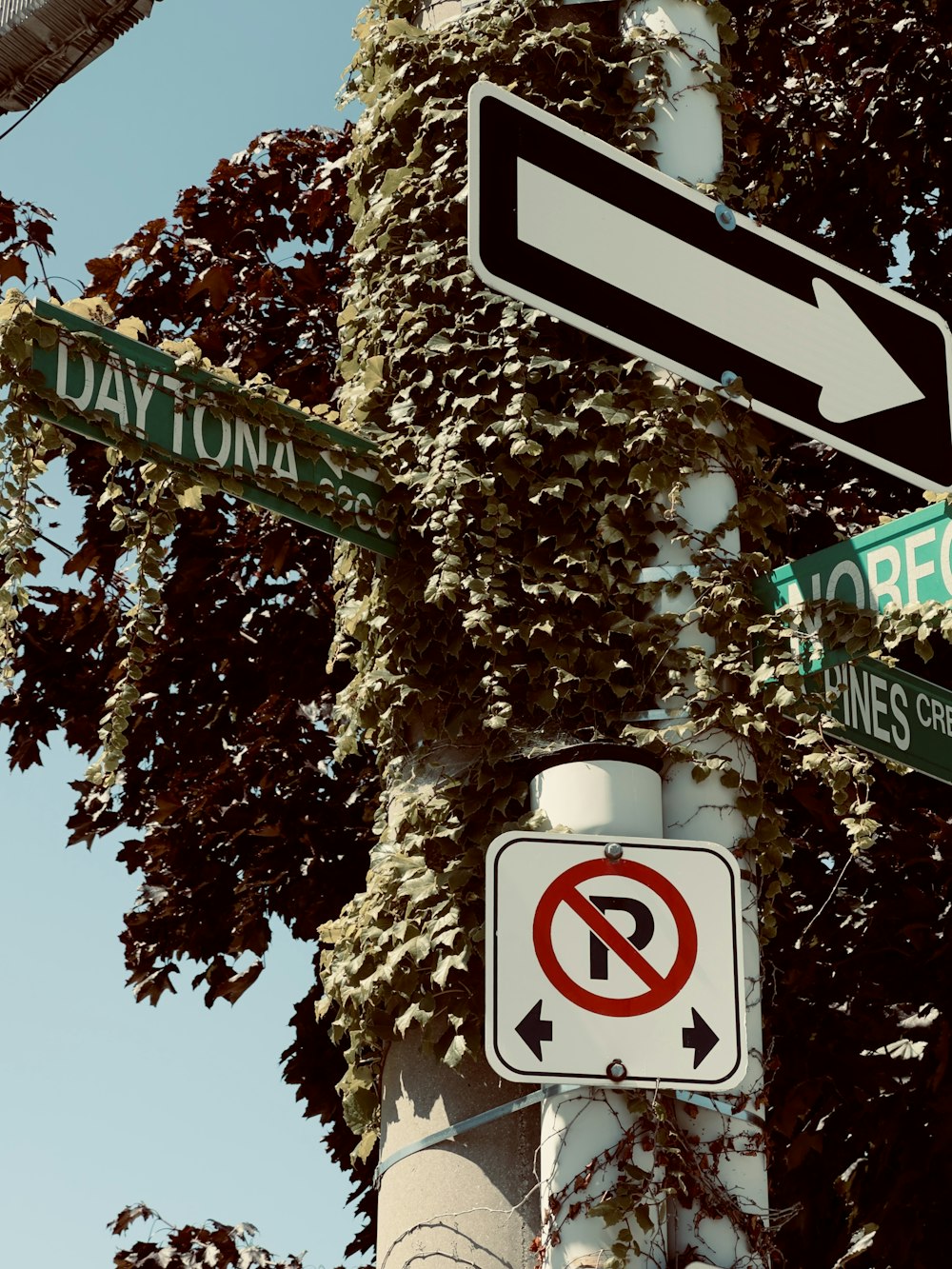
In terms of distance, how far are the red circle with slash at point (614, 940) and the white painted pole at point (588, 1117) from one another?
0.71 m

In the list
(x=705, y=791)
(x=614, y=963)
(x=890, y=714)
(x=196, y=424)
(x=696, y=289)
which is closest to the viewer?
(x=696, y=289)

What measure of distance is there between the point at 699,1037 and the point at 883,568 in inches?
62.3

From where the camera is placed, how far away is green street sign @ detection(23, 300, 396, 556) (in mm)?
4328

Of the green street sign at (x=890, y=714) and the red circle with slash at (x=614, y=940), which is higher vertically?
the green street sign at (x=890, y=714)

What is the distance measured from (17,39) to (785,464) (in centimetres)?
574

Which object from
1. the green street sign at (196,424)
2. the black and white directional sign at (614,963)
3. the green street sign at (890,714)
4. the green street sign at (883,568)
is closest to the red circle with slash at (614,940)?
the black and white directional sign at (614,963)

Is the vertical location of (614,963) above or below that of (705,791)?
below

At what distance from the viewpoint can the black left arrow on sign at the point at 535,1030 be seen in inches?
105

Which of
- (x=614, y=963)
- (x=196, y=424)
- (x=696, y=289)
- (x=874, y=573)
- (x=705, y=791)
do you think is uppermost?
(x=196, y=424)

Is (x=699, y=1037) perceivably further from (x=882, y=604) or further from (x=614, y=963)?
(x=882, y=604)

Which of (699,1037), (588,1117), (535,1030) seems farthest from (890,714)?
(535,1030)

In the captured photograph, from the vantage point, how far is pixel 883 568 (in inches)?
158

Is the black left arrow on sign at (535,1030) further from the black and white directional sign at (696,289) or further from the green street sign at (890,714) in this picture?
the green street sign at (890,714)

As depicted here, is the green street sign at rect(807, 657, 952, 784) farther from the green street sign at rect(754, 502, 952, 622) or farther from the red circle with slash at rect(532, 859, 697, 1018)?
the red circle with slash at rect(532, 859, 697, 1018)
